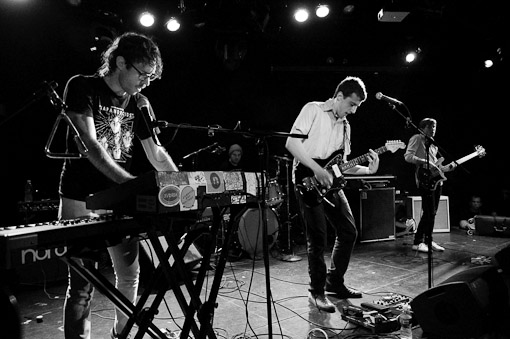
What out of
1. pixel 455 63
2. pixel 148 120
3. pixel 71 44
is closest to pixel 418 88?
pixel 455 63

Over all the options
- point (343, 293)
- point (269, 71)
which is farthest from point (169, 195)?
point (269, 71)

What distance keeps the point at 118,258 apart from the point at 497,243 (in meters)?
6.96

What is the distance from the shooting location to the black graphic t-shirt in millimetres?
1965

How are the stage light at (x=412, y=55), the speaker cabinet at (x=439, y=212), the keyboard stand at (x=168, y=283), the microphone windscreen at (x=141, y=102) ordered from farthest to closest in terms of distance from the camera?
the speaker cabinet at (x=439, y=212), the stage light at (x=412, y=55), the microphone windscreen at (x=141, y=102), the keyboard stand at (x=168, y=283)

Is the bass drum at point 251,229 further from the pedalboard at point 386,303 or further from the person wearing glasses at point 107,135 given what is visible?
the person wearing glasses at point 107,135

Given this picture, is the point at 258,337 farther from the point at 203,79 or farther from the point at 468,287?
the point at 203,79

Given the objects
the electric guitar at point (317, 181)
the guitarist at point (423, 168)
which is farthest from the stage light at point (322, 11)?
the electric guitar at point (317, 181)

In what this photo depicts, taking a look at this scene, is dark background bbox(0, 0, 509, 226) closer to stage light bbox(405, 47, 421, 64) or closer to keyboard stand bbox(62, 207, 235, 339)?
stage light bbox(405, 47, 421, 64)

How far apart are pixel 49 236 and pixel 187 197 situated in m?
0.49

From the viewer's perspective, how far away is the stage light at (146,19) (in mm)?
5521

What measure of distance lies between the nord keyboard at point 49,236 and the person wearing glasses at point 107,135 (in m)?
0.33

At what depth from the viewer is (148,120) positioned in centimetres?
213

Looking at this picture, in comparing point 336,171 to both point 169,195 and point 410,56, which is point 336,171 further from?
point 410,56

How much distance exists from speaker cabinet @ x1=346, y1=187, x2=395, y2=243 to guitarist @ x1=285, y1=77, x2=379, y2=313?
11.1 ft
